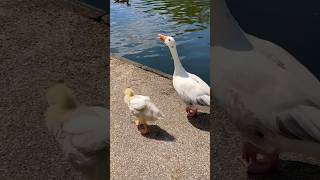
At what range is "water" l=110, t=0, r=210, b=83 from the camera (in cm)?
380

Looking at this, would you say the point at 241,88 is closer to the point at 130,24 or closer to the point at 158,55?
the point at 158,55

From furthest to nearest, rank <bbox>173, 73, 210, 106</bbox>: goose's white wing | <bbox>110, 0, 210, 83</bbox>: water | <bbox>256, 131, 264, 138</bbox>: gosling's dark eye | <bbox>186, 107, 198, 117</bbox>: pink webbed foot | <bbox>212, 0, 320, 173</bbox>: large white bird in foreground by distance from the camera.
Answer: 1. <bbox>110, 0, 210, 83</bbox>: water
2. <bbox>186, 107, 198, 117</bbox>: pink webbed foot
3. <bbox>173, 73, 210, 106</bbox>: goose's white wing
4. <bbox>256, 131, 264, 138</bbox>: gosling's dark eye
5. <bbox>212, 0, 320, 173</bbox>: large white bird in foreground

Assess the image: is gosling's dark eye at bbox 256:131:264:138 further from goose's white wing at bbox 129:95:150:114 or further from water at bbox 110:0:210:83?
water at bbox 110:0:210:83

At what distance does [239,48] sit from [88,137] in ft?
2.26

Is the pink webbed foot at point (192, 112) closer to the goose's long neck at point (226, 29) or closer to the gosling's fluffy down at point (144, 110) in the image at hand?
the gosling's fluffy down at point (144, 110)

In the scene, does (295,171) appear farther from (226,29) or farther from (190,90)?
(190,90)

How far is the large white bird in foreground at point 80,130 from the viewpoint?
163 centimetres

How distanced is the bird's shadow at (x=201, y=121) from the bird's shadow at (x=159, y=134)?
8.7 inches

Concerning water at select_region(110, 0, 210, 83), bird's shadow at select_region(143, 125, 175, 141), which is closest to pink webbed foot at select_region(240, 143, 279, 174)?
bird's shadow at select_region(143, 125, 175, 141)

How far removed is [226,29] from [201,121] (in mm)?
1243

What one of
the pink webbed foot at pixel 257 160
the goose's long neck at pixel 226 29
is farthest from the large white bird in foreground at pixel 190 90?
the goose's long neck at pixel 226 29

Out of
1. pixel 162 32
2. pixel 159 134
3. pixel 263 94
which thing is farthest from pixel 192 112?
pixel 162 32

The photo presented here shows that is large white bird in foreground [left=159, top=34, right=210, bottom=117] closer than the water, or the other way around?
large white bird in foreground [left=159, top=34, right=210, bottom=117]

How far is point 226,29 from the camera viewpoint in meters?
1.68
